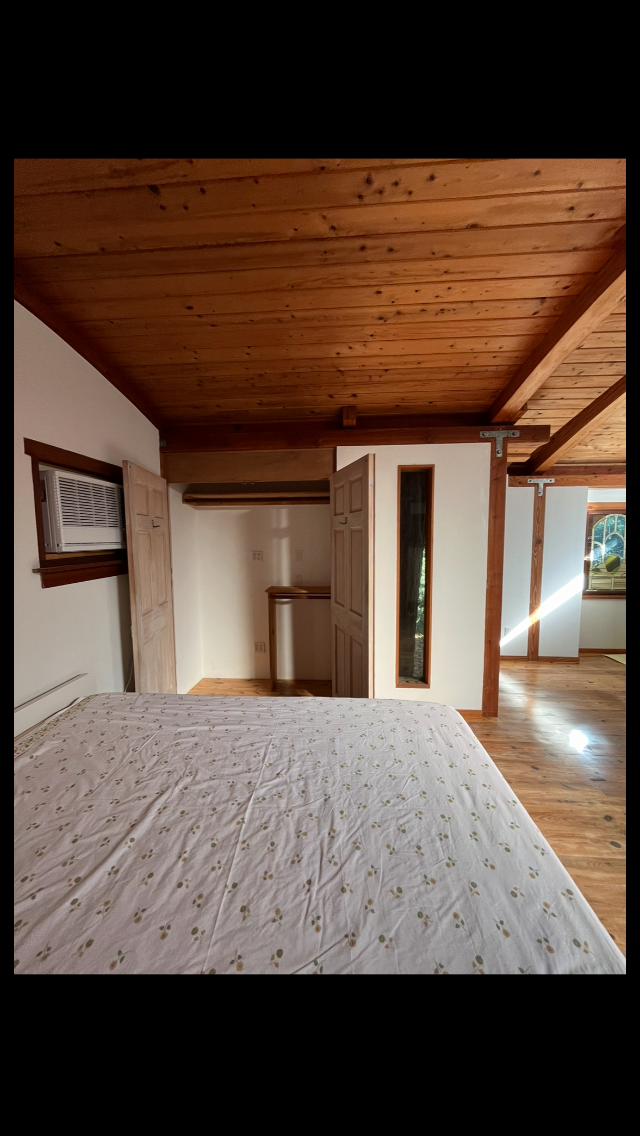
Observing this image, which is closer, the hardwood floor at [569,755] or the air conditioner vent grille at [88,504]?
the hardwood floor at [569,755]

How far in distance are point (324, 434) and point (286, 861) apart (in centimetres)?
271

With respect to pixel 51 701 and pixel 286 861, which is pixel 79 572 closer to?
pixel 51 701

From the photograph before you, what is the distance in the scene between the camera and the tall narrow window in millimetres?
3139

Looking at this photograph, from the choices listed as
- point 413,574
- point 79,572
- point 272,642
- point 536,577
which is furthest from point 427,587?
point 79,572

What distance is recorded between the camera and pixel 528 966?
764 mm

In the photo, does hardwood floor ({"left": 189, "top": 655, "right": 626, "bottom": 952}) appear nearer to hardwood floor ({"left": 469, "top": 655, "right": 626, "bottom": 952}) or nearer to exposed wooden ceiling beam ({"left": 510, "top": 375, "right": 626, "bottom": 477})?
hardwood floor ({"left": 469, "top": 655, "right": 626, "bottom": 952})

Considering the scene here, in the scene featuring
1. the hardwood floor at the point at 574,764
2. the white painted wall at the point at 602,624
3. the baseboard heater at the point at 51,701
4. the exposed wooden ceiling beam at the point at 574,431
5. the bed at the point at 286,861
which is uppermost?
the exposed wooden ceiling beam at the point at 574,431

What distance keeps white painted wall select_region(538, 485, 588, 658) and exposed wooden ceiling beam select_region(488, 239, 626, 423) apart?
2.25 metres

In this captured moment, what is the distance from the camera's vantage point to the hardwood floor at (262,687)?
3.76m

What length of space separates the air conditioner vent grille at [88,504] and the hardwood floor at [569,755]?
2.03 m

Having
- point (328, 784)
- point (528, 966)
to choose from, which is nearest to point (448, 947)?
point (528, 966)

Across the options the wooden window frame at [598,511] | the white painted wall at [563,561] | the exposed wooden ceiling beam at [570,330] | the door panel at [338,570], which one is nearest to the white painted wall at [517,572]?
the white painted wall at [563,561]

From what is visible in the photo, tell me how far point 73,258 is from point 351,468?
170 centimetres

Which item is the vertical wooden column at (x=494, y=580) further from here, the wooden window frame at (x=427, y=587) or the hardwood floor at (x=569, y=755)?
the wooden window frame at (x=427, y=587)
